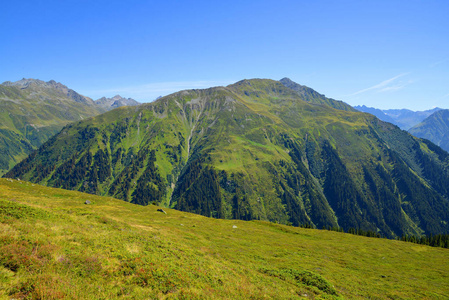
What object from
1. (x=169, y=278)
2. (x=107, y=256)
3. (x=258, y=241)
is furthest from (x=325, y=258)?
(x=107, y=256)

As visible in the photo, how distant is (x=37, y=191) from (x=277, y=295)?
91658 mm

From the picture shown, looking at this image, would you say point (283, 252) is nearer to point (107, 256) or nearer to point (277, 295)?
point (277, 295)

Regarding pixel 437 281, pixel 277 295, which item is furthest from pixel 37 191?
pixel 437 281

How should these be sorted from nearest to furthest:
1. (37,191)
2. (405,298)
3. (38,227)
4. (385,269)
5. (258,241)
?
(38,227), (405,298), (385,269), (258,241), (37,191)

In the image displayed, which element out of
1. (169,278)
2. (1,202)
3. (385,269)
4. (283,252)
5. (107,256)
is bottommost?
(385,269)

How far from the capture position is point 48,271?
1517 centimetres

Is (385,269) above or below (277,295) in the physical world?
below

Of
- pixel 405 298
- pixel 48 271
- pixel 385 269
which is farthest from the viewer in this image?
pixel 385 269

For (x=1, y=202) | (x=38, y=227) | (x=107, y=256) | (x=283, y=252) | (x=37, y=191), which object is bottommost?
(x=283, y=252)

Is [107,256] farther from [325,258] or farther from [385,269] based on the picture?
[385,269]

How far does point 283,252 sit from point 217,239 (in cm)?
1516

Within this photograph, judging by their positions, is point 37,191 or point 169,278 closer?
point 169,278

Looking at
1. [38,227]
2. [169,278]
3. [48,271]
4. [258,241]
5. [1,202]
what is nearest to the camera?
[48,271]

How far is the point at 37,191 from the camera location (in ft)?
248
